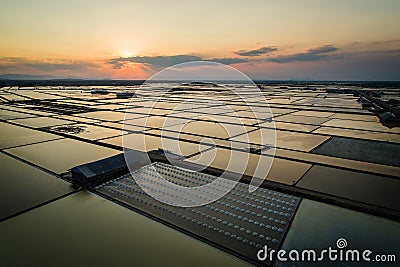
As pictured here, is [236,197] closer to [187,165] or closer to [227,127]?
[187,165]

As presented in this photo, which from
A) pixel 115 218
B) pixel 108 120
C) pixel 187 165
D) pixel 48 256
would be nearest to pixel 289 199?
pixel 187 165

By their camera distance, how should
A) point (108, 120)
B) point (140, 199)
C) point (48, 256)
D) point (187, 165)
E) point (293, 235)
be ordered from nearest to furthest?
point (48, 256) → point (293, 235) → point (140, 199) → point (187, 165) → point (108, 120)

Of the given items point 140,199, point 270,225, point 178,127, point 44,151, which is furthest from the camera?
point 178,127

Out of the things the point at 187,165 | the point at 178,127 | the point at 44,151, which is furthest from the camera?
the point at 178,127

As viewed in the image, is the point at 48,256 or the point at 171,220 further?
the point at 171,220

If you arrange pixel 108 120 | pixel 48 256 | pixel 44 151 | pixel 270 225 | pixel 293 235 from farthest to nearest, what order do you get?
pixel 108 120 < pixel 44 151 < pixel 270 225 < pixel 293 235 < pixel 48 256

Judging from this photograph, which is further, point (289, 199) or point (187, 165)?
point (187, 165)

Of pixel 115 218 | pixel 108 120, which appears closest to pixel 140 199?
pixel 115 218

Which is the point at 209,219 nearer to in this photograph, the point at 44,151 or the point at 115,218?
the point at 115,218
